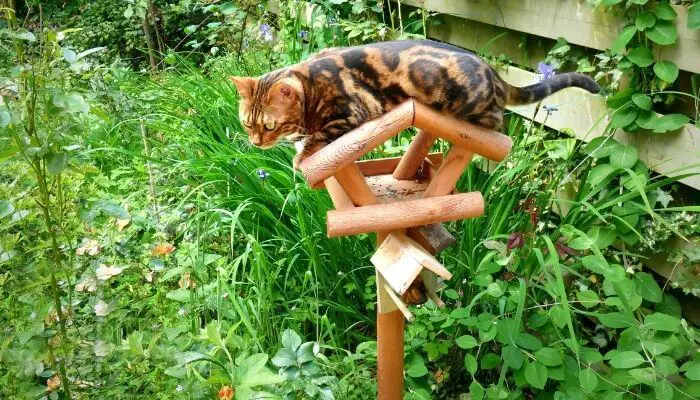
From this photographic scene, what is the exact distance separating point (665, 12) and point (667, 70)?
0.18 metres

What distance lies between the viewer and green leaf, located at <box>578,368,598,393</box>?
5.16 feet

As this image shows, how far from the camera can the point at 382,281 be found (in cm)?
143

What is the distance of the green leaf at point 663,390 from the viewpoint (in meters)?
1.48

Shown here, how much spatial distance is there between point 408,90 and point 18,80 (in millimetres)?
939

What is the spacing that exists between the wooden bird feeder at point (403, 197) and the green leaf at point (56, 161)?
53cm

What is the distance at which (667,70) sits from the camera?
178cm

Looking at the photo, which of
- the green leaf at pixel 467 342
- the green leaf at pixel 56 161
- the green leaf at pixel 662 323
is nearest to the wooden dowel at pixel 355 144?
the green leaf at pixel 56 161

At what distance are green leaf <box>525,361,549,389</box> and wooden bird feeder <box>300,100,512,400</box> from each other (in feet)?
1.45

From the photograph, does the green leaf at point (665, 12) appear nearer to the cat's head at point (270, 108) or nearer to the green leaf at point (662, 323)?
the green leaf at point (662, 323)

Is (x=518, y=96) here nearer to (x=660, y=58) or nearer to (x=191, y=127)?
(x=660, y=58)

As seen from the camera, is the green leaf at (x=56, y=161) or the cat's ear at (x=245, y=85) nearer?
the green leaf at (x=56, y=161)

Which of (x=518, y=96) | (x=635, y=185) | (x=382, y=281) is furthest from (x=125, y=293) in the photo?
(x=635, y=185)

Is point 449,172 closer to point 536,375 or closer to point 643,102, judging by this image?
point 536,375

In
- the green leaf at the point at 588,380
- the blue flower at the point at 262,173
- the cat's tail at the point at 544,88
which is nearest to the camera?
the cat's tail at the point at 544,88
